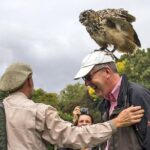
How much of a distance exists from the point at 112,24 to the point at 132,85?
309cm

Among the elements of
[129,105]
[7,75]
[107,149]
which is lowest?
[107,149]

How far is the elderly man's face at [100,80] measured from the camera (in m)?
5.48

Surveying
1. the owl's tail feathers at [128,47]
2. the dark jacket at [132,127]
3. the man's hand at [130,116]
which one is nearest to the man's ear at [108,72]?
the dark jacket at [132,127]

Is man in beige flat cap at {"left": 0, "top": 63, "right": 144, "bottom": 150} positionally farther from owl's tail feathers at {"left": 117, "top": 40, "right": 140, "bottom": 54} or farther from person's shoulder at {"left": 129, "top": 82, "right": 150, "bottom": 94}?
owl's tail feathers at {"left": 117, "top": 40, "right": 140, "bottom": 54}

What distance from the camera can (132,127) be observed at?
5.39 metres

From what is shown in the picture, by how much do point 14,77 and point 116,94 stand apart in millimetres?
1026

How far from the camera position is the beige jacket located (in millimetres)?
5543

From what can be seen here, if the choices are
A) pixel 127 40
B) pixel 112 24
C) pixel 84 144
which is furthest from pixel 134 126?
pixel 112 24

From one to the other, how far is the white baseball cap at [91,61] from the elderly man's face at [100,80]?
2.1 inches

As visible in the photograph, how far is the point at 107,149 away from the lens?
220 inches

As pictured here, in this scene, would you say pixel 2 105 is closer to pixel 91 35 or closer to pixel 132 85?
pixel 132 85

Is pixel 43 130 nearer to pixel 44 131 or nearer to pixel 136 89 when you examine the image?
pixel 44 131

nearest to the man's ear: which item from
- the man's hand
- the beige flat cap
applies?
the man's hand

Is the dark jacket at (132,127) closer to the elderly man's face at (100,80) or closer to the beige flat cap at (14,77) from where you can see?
the elderly man's face at (100,80)
